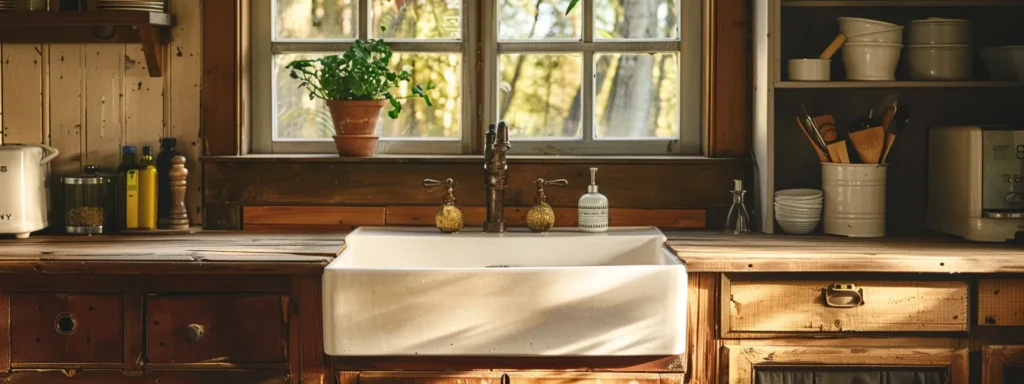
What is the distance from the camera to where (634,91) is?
313 centimetres

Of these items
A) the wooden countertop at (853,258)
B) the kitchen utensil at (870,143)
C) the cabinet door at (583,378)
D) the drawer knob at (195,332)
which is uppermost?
the kitchen utensil at (870,143)

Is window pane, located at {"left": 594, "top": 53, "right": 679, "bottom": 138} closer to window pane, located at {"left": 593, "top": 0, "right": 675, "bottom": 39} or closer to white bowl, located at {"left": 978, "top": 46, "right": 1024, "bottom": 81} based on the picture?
window pane, located at {"left": 593, "top": 0, "right": 675, "bottom": 39}

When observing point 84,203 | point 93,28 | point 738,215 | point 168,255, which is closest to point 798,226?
point 738,215

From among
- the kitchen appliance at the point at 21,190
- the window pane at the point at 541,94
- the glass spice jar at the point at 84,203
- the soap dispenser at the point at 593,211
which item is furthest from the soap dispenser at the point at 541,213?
the kitchen appliance at the point at 21,190

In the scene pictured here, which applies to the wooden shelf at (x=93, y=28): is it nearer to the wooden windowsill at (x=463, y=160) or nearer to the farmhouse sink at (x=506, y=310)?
the wooden windowsill at (x=463, y=160)

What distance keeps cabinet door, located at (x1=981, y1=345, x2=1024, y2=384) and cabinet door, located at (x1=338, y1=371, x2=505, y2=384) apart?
1140 mm

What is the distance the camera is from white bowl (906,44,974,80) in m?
2.80

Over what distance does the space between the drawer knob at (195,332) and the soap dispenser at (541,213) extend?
0.95 meters

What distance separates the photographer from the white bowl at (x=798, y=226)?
2.83 m

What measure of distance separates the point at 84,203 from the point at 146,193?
168mm

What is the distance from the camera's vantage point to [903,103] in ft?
9.80

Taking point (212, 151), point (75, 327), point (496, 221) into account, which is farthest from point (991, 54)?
point (75, 327)

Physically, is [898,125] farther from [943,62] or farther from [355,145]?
[355,145]

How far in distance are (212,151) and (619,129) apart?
4.05ft
